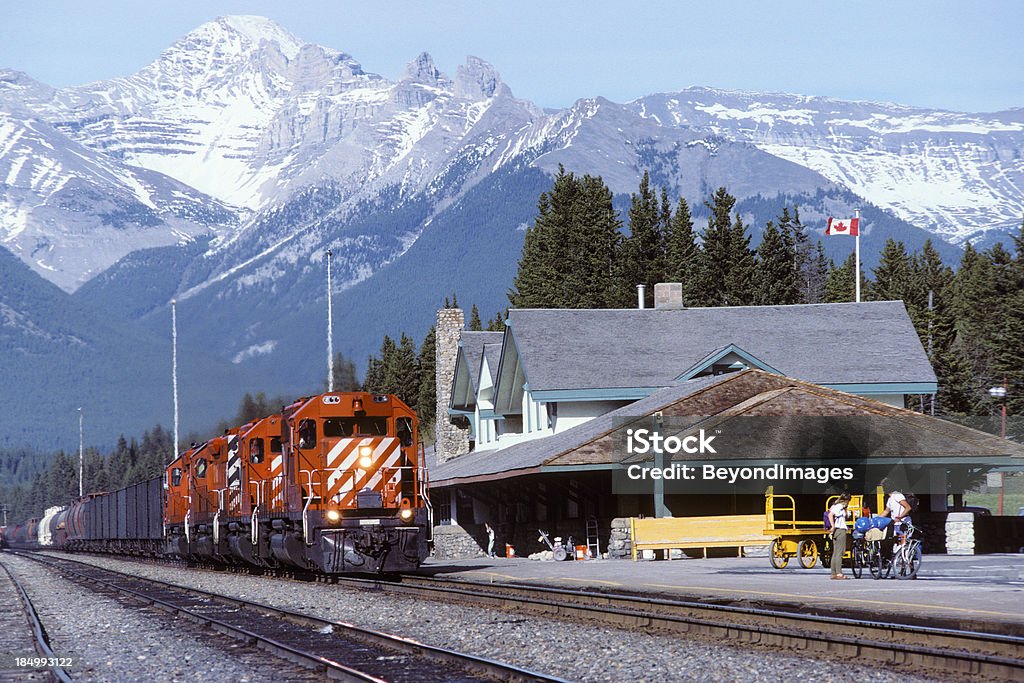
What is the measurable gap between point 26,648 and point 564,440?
2572 cm

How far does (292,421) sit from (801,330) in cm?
2491

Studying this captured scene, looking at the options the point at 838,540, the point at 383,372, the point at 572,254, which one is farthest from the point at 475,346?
the point at 383,372

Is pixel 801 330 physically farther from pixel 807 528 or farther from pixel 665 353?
pixel 807 528

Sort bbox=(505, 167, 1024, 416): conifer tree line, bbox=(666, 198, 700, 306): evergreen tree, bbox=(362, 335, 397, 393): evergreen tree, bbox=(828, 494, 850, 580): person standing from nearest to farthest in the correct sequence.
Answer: bbox=(828, 494, 850, 580): person standing → bbox=(505, 167, 1024, 416): conifer tree line → bbox=(666, 198, 700, 306): evergreen tree → bbox=(362, 335, 397, 393): evergreen tree

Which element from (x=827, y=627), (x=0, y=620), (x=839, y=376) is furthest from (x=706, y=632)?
(x=839, y=376)

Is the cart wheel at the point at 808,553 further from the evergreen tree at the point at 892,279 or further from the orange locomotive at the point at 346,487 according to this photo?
the evergreen tree at the point at 892,279

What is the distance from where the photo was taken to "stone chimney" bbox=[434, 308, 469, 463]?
67.1m

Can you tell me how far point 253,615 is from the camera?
25344 millimetres

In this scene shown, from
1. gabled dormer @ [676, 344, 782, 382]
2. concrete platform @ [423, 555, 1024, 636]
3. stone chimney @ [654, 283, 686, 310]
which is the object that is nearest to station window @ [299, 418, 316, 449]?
concrete platform @ [423, 555, 1024, 636]

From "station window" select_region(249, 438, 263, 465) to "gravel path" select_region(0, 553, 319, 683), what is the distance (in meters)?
8.28

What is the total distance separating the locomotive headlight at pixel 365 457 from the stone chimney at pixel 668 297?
2493 cm

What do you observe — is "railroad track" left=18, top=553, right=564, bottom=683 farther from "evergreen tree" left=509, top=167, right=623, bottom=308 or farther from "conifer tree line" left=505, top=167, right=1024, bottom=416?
"conifer tree line" left=505, top=167, right=1024, bottom=416

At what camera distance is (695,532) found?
4112 cm

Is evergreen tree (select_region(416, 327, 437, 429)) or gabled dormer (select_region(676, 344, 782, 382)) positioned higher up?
evergreen tree (select_region(416, 327, 437, 429))
